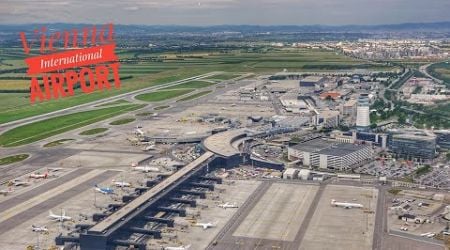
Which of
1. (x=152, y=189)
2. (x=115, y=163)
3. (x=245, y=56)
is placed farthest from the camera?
(x=245, y=56)

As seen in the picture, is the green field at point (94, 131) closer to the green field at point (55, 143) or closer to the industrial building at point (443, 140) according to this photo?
the green field at point (55, 143)

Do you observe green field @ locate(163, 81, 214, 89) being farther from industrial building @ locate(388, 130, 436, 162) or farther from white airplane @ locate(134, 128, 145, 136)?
industrial building @ locate(388, 130, 436, 162)

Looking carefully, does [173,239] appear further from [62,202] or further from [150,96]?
[150,96]

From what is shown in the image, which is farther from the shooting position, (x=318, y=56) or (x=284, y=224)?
(x=318, y=56)

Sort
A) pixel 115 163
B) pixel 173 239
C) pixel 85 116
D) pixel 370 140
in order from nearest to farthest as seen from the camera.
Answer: pixel 173 239 < pixel 115 163 < pixel 370 140 < pixel 85 116

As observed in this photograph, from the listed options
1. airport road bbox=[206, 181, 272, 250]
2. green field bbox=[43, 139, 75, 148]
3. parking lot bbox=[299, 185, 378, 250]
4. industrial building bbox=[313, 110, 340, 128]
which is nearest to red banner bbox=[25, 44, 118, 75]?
green field bbox=[43, 139, 75, 148]

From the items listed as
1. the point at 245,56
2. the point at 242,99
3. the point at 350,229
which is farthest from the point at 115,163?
the point at 245,56
